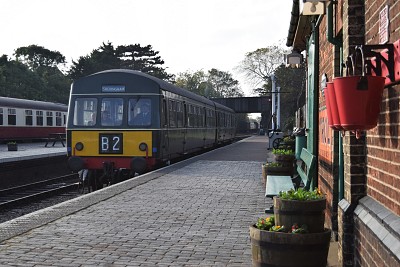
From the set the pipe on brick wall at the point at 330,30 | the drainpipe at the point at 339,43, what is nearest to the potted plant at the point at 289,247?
the drainpipe at the point at 339,43

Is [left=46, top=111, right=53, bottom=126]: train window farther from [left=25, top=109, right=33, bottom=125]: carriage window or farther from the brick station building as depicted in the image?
the brick station building

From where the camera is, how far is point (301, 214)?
5.09m

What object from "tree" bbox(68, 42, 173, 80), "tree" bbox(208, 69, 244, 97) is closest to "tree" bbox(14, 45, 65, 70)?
"tree" bbox(68, 42, 173, 80)

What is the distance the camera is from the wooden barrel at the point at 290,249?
4.73 meters

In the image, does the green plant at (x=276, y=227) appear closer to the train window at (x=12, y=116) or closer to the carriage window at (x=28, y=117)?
the train window at (x=12, y=116)

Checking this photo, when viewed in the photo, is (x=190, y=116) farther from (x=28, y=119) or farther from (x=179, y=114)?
(x=28, y=119)

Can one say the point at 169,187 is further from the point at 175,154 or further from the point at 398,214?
the point at 398,214

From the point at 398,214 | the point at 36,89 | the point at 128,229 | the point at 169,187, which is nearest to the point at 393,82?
the point at 398,214

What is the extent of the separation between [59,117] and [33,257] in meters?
33.4

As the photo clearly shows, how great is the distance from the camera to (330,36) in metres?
5.97

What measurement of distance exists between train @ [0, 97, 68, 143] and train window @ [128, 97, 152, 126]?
1718cm

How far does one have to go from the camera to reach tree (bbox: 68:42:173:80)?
72312mm

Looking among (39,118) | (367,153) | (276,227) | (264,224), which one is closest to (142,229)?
(264,224)

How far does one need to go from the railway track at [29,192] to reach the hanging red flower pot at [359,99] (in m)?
10.3
